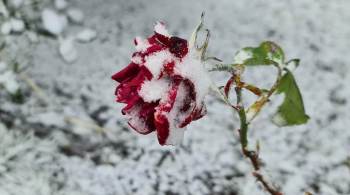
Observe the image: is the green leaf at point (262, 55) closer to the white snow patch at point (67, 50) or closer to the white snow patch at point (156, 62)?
the white snow patch at point (156, 62)

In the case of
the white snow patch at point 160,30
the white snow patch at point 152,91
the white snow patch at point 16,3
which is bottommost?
the white snow patch at point 152,91

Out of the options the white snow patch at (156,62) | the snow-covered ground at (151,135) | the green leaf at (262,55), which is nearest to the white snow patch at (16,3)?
the snow-covered ground at (151,135)

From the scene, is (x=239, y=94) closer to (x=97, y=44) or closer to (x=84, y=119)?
(x=84, y=119)

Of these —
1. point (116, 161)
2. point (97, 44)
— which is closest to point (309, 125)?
A: point (116, 161)

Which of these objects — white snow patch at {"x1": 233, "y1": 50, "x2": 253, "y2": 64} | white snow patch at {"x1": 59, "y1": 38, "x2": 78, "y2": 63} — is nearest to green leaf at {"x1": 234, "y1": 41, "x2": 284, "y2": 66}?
white snow patch at {"x1": 233, "y1": 50, "x2": 253, "y2": 64}

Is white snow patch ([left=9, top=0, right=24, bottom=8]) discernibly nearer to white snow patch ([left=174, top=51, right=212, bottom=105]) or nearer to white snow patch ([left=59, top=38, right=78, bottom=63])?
white snow patch ([left=59, top=38, right=78, bottom=63])

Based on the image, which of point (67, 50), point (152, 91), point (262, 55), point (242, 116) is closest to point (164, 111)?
point (152, 91)
